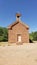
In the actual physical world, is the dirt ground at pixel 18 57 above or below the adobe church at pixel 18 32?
below

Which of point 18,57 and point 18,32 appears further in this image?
point 18,32

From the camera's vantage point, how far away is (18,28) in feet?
127

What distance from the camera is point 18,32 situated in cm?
→ 3847

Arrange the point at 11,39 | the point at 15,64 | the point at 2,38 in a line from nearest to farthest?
1. the point at 15,64
2. the point at 11,39
3. the point at 2,38

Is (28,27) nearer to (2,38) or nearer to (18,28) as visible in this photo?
(18,28)

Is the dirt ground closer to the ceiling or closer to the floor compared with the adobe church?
closer to the floor

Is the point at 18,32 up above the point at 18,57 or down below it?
above

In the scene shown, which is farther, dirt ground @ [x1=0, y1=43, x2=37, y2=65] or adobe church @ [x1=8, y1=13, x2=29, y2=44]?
adobe church @ [x1=8, y1=13, x2=29, y2=44]

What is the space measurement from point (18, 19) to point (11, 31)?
3740mm

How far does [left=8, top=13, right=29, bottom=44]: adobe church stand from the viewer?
3809 cm

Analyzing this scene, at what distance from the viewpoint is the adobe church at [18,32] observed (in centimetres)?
3809

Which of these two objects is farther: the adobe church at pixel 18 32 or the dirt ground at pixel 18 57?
the adobe church at pixel 18 32

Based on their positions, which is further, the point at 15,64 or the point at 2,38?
the point at 2,38

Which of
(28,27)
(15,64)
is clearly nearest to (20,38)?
(28,27)
